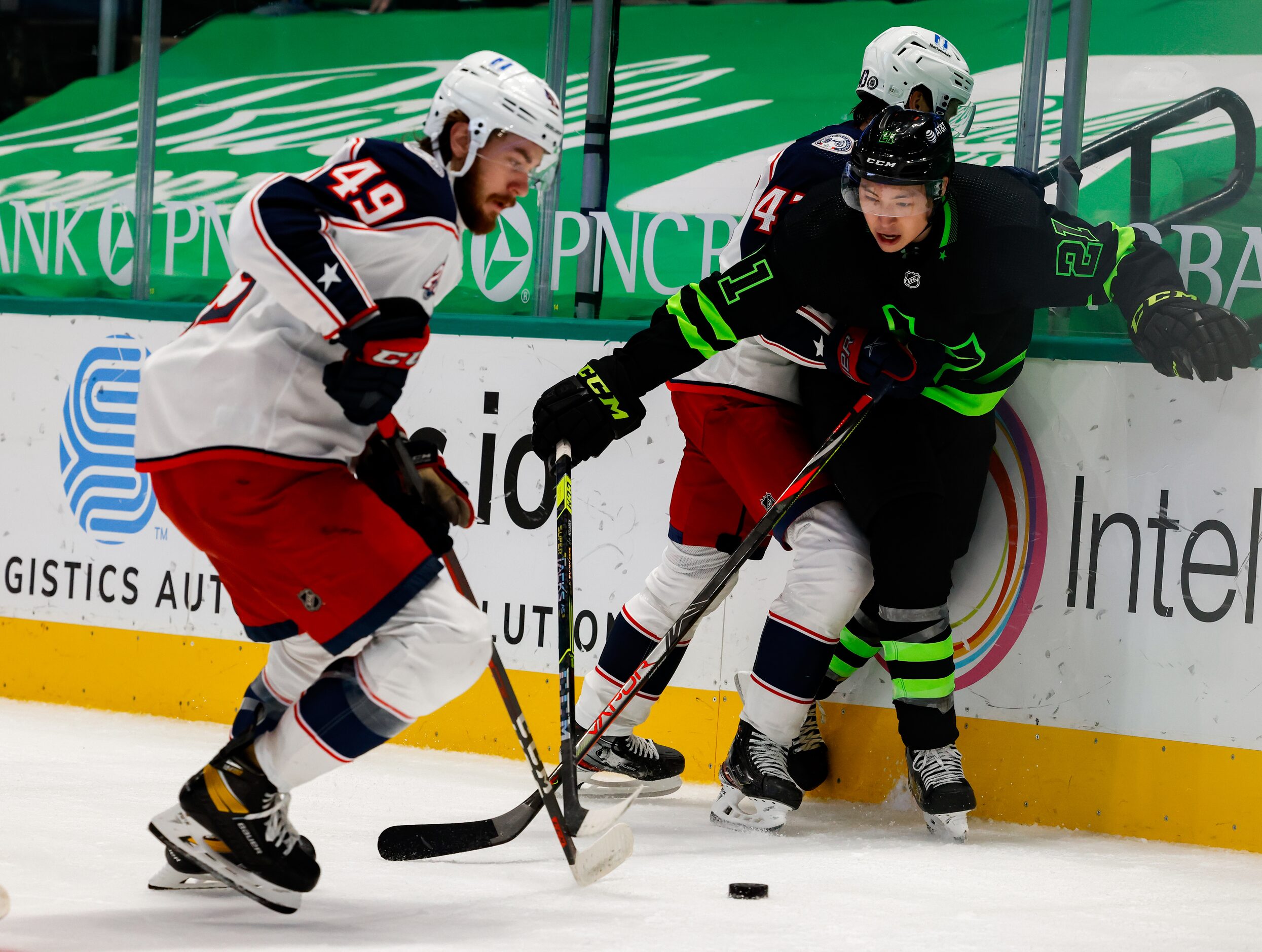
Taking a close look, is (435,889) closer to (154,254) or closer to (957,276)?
(957,276)

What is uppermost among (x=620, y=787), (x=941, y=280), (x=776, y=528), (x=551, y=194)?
(x=551, y=194)

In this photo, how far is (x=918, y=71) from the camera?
2.96 metres

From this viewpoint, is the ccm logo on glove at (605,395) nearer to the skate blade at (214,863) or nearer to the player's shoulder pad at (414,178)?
the player's shoulder pad at (414,178)

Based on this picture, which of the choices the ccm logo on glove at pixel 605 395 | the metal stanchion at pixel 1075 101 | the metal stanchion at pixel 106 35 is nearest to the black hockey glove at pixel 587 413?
the ccm logo on glove at pixel 605 395

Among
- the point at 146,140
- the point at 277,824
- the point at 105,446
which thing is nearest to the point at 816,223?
the point at 277,824

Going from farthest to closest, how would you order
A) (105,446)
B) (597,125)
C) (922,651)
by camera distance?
(105,446), (597,125), (922,651)

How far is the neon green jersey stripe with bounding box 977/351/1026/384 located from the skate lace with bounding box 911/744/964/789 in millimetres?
690

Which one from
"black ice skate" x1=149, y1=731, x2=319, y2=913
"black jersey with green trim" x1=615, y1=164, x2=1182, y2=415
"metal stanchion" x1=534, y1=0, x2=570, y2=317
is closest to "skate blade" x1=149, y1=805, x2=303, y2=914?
"black ice skate" x1=149, y1=731, x2=319, y2=913

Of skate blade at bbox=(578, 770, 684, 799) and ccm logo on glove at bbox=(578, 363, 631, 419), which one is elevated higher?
ccm logo on glove at bbox=(578, 363, 631, 419)

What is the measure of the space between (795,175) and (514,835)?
4.41 ft

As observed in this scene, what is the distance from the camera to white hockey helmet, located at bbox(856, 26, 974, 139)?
9.71 ft

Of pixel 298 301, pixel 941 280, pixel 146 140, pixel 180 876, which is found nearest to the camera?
pixel 298 301

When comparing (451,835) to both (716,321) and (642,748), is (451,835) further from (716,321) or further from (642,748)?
(716,321)

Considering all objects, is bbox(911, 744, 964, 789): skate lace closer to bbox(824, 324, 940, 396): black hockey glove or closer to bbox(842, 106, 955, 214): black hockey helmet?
bbox(824, 324, 940, 396): black hockey glove
